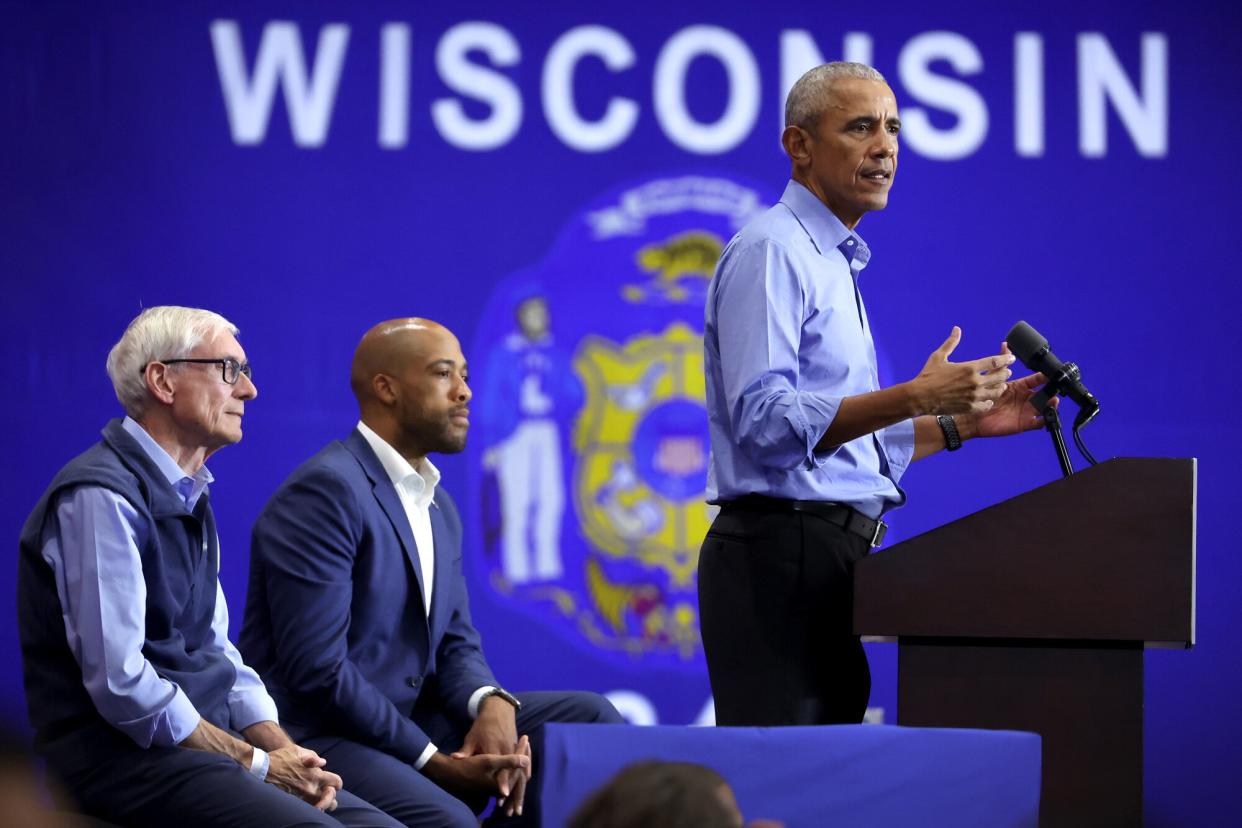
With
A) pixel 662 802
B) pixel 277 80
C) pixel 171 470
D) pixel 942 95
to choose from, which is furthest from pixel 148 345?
pixel 942 95

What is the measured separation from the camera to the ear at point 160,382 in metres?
2.62

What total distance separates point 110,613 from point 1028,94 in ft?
10.3

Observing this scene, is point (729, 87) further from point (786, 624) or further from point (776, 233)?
point (786, 624)

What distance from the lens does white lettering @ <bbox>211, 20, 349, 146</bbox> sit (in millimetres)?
4426

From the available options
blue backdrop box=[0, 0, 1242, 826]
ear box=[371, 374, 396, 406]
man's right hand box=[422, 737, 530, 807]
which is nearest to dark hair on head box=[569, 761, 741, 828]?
man's right hand box=[422, 737, 530, 807]

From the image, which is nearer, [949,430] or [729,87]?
[949,430]

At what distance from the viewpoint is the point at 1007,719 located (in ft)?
7.36

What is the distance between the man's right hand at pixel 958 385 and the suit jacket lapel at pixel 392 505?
120 centimetres

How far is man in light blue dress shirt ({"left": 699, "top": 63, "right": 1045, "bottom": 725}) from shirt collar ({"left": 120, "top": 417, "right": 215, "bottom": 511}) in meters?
0.84

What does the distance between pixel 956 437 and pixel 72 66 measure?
2932 mm

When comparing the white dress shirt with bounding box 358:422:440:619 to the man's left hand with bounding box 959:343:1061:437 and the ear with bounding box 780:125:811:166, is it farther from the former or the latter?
the man's left hand with bounding box 959:343:1061:437

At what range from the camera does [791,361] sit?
2424 mm

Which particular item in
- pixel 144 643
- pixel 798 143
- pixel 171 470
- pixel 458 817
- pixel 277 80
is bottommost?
pixel 458 817

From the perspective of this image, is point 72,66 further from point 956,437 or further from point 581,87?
point 956,437
